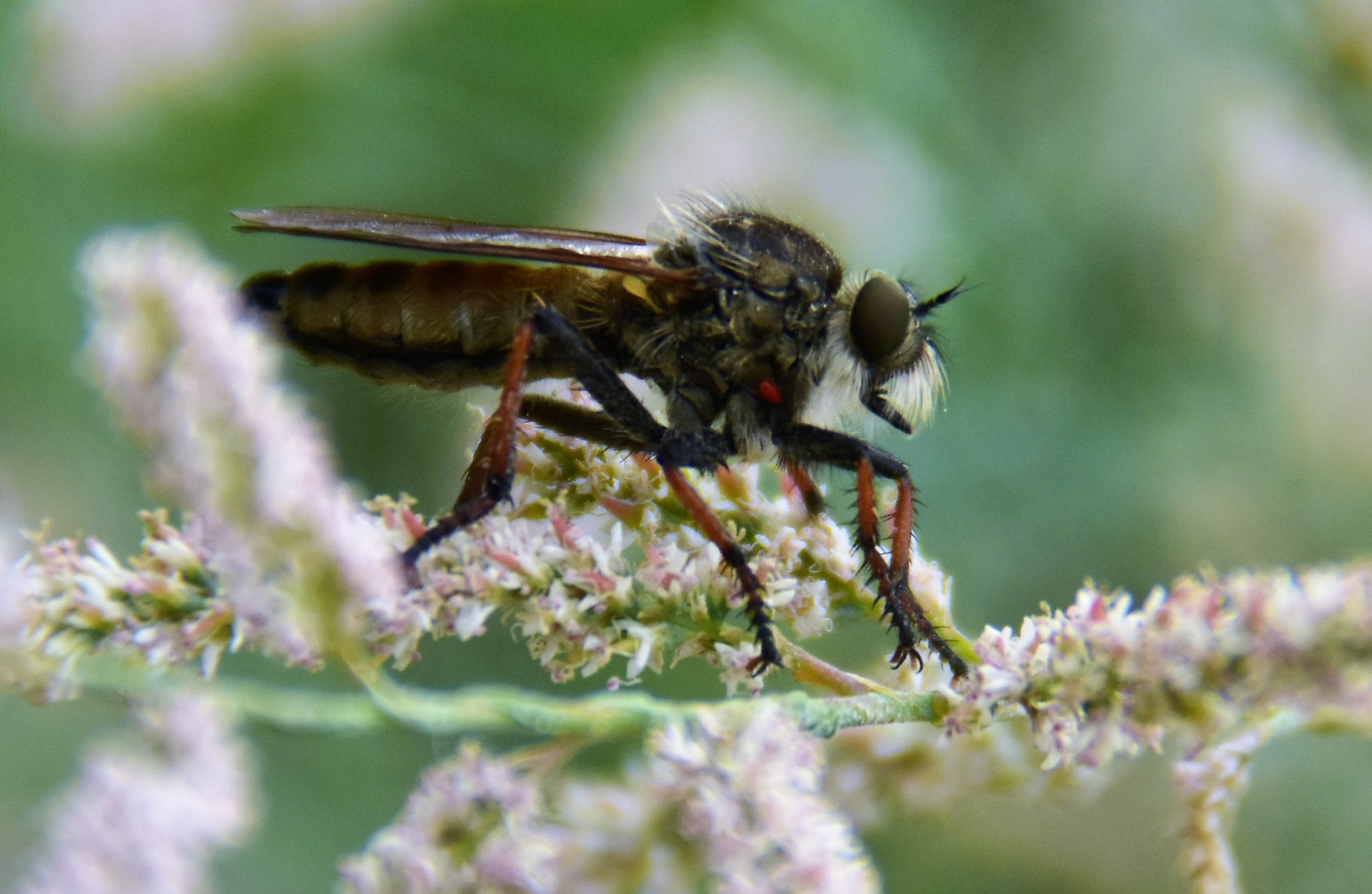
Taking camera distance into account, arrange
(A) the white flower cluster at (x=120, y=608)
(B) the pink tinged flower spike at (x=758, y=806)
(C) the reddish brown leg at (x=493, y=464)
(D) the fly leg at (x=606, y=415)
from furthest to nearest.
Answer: (D) the fly leg at (x=606, y=415)
(C) the reddish brown leg at (x=493, y=464)
(A) the white flower cluster at (x=120, y=608)
(B) the pink tinged flower spike at (x=758, y=806)

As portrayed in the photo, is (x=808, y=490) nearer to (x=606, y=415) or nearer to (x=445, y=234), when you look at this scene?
(x=606, y=415)

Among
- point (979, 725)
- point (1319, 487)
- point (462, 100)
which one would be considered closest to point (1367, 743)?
point (1319, 487)

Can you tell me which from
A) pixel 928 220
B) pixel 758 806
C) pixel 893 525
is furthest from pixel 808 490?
pixel 928 220

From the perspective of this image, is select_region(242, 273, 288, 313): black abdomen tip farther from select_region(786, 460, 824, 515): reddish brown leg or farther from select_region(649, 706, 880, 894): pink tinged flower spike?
select_region(649, 706, 880, 894): pink tinged flower spike

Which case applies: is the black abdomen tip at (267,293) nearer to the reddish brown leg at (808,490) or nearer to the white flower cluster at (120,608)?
the white flower cluster at (120,608)

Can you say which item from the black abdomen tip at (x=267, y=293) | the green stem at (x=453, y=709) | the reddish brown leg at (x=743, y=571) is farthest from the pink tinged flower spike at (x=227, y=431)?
the black abdomen tip at (x=267, y=293)

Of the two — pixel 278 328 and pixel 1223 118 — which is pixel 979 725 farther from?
pixel 1223 118
